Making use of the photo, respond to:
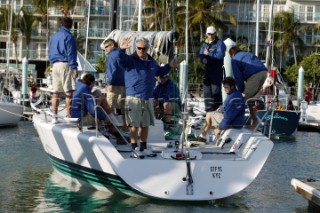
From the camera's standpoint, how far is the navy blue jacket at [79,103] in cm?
1327

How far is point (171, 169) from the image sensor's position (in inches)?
470

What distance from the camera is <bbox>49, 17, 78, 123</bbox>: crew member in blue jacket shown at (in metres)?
13.9

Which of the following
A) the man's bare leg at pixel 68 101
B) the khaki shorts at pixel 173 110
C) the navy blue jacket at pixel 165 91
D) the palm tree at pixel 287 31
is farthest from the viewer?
the palm tree at pixel 287 31

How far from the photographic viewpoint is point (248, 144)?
42.0 ft

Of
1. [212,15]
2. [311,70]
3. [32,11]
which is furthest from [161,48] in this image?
[32,11]

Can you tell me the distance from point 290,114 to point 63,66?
55.7 feet

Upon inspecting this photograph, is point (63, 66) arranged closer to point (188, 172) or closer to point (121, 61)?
point (121, 61)

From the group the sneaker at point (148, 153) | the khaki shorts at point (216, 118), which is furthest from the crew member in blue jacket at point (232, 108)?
the sneaker at point (148, 153)

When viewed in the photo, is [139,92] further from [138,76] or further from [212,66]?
[212,66]

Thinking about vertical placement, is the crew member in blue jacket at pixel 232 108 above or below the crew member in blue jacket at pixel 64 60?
below

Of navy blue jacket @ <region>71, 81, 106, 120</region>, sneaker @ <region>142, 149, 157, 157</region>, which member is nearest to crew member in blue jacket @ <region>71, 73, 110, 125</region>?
navy blue jacket @ <region>71, 81, 106, 120</region>

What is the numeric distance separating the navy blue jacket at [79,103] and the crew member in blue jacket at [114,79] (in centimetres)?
57

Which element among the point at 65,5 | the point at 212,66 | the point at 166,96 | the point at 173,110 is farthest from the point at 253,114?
the point at 65,5

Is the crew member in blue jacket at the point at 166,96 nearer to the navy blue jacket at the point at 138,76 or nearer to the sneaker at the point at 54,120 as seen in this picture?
the sneaker at the point at 54,120
